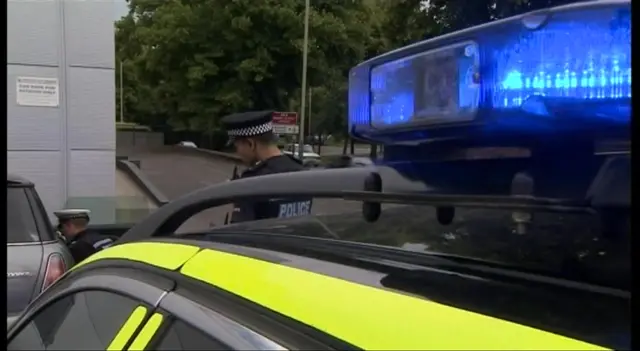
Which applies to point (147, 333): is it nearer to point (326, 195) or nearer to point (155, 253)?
point (155, 253)

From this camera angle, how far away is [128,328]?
5.50ft

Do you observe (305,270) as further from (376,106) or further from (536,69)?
(536,69)

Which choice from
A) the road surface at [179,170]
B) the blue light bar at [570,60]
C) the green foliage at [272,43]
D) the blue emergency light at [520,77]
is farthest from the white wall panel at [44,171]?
the blue light bar at [570,60]

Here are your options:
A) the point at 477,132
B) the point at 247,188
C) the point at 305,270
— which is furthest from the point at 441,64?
the point at 247,188

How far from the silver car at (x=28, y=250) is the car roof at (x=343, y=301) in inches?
144

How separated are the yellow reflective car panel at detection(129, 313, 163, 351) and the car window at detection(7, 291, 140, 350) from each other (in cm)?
9

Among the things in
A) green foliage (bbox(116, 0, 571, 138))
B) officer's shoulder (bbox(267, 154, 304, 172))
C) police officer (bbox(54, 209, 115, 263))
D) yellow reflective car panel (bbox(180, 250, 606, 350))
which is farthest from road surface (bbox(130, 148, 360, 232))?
yellow reflective car panel (bbox(180, 250, 606, 350))

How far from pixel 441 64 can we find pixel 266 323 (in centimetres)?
49

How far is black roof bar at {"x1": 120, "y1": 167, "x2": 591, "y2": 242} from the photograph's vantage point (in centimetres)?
117

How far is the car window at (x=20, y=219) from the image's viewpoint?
5.43 m

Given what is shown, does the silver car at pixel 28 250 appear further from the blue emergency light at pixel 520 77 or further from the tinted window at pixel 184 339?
the blue emergency light at pixel 520 77

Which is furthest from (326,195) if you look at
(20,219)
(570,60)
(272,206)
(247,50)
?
(247,50)

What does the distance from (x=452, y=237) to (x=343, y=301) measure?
1.25 feet

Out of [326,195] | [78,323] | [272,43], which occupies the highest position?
[272,43]
